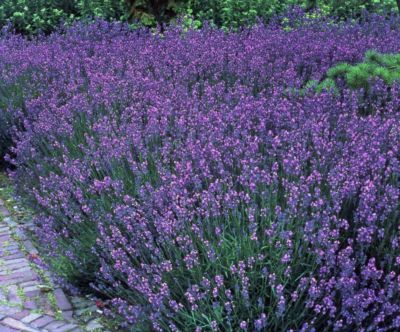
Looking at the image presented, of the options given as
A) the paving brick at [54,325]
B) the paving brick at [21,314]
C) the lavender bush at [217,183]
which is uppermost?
the lavender bush at [217,183]

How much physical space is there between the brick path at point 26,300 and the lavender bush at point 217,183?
19 centimetres

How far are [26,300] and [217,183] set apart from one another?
1.36 m

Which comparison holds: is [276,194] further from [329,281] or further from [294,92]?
[294,92]

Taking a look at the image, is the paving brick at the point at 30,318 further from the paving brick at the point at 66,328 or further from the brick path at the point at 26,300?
the paving brick at the point at 66,328

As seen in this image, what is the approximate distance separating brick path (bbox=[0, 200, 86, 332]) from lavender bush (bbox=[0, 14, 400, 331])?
0.61ft

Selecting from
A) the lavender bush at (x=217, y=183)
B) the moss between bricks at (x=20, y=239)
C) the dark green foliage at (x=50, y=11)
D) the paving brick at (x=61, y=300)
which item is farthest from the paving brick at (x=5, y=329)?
the dark green foliage at (x=50, y=11)

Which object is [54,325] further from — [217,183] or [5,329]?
[217,183]

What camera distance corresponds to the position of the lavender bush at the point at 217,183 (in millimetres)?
3014

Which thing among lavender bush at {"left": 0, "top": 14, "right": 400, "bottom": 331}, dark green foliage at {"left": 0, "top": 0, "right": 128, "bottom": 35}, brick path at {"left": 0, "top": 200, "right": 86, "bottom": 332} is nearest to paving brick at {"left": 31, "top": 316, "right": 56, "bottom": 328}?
→ brick path at {"left": 0, "top": 200, "right": 86, "bottom": 332}

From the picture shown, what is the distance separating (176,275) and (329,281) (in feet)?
2.50

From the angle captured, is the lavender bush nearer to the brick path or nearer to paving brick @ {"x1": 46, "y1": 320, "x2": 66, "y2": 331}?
the brick path

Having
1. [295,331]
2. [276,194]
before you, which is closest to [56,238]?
[276,194]

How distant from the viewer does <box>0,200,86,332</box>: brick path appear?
359cm

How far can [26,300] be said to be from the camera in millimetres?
3865
